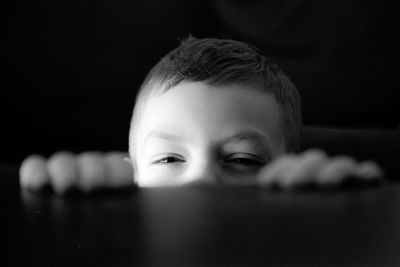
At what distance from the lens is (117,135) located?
944 millimetres

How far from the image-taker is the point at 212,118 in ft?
2.09

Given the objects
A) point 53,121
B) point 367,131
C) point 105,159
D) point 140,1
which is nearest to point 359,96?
point 367,131

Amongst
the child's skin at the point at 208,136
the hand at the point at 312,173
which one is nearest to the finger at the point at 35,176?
the hand at the point at 312,173

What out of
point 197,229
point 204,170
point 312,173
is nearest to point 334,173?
point 312,173

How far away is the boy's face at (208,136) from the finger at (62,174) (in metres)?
0.26

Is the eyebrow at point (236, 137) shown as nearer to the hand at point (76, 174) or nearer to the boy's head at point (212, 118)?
the boy's head at point (212, 118)

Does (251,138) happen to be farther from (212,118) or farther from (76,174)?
(76,174)

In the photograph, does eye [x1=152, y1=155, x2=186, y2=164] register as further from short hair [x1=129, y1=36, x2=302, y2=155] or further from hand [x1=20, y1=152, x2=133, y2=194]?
hand [x1=20, y1=152, x2=133, y2=194]

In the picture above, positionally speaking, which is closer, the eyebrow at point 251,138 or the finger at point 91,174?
the finger at point 91,174

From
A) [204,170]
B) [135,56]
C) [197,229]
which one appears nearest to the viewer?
[197,229]

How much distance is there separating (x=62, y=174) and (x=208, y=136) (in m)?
0.32

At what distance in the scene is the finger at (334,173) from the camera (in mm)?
340

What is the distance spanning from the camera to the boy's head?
0.63 metres

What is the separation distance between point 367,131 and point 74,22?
21.0 inches
